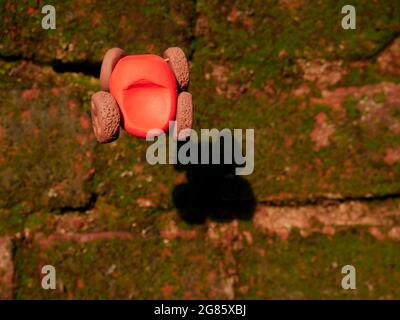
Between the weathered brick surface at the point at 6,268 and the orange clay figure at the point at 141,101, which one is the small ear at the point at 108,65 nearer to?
the orange clay figure at the point at 141,101

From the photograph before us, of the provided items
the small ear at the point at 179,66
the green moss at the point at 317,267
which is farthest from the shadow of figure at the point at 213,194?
the small ear at the point at 179,66

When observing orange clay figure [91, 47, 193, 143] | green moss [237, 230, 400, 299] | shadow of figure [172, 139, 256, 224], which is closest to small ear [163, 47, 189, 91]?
orange clay figure [91, 47, 193, 143]

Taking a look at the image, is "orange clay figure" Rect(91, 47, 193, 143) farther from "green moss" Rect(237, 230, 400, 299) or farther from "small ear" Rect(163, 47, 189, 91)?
"green moss" Rect(237, 230, 400, 299)

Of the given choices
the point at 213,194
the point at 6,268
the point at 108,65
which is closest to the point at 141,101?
the point at 108,65

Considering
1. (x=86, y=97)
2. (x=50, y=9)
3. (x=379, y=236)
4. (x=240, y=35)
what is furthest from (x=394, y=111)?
(x=50, y=9)

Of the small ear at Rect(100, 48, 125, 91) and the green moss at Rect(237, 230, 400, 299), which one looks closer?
the small ear at Rect(100, 48, 125, 91)

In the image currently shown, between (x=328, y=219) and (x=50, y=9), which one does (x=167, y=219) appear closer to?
(x=328, y=219)
